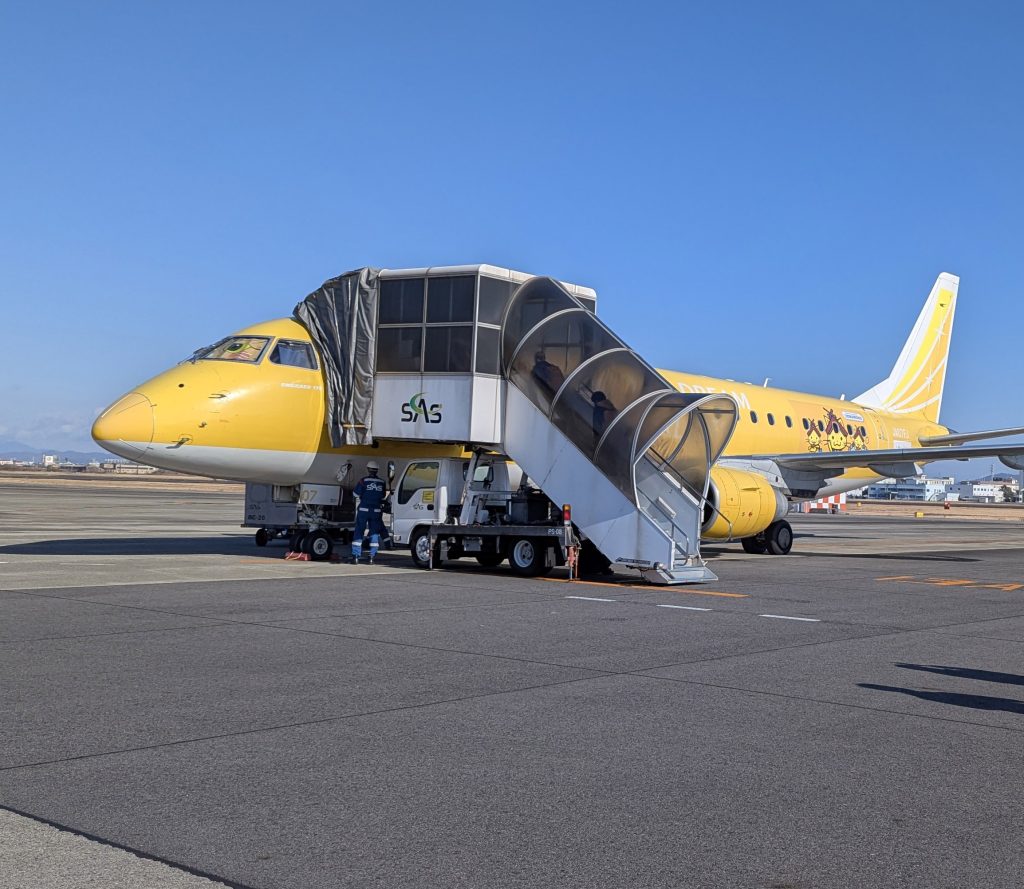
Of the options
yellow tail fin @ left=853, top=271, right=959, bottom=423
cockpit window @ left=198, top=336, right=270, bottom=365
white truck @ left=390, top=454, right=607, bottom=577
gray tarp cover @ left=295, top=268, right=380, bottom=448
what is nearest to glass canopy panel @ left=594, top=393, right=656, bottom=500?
white truck @ left=390, top=454, right=607, bottom=577

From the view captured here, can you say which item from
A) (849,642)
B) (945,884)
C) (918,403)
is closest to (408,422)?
(849,642)

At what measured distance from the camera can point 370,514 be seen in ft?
66.8

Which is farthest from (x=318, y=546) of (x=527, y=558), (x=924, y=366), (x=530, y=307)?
(x=924, y=366)

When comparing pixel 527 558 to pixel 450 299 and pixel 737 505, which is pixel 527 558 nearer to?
pixel 450 299

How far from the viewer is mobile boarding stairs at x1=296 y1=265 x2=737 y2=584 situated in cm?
1778

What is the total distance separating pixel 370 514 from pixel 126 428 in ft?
15.1

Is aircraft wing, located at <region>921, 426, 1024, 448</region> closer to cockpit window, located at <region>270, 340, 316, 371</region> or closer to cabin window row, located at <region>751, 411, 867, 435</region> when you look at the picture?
cabin window row, located at <region>751, 411, 867, 435</region>

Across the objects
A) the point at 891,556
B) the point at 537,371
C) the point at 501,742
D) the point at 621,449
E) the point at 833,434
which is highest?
the point at 833,434

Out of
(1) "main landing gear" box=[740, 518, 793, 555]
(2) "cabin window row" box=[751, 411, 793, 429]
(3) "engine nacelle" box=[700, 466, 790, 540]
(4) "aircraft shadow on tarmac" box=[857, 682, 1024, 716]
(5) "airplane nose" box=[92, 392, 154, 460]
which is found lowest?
(4) "aircraft shadow on tarmac" box=[857, 682, 1024, 716]

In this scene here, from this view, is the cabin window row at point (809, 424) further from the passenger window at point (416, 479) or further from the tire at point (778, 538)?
the passenger window at point (416, 479)

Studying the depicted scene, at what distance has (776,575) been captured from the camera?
20422mm

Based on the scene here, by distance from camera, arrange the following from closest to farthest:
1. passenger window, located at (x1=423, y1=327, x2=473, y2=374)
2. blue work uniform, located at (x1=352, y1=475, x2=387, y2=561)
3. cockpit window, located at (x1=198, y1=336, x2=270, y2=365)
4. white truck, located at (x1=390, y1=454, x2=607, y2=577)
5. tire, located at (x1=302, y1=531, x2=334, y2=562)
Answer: white truck, located at (x1=390, y1=454, x2=607, y2=577) → passenger window, located at (x1=423, y1=327, x2=473, y2=374) → cockpit window, located at (x1=198, y1=336, x2=270, y2=365) → blue work uniform, located at (x1=352, y1=475, x2=387, y2=561) → tire, located at (x1=302, y1=531, x2=334, y2=562)

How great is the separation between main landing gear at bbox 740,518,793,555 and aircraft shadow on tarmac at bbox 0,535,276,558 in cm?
1138

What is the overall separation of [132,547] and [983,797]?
2060 centimetres
